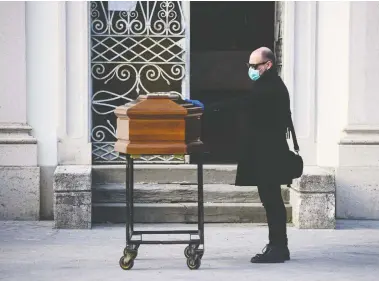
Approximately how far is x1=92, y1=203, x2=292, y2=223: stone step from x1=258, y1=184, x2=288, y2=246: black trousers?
230cm

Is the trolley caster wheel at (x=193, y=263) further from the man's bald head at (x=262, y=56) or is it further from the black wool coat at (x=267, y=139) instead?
the man's bald head at (x=262, y=56)

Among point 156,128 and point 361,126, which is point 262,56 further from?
point 361,126

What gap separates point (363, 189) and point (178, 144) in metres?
3.68

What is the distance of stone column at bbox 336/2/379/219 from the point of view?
1160 centimetres

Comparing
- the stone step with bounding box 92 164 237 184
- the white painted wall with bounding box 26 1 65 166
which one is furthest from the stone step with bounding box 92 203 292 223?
the white painted wall with bounding box 26 1 65 166

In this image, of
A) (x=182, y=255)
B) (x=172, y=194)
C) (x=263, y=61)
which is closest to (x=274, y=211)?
(x=182, y=255)

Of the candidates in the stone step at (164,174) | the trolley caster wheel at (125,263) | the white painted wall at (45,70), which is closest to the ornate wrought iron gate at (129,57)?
the stone step at (164,174)

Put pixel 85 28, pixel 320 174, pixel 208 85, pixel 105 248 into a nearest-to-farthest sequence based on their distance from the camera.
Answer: pixel 105 248
pixel 320 174
pixel 85 28
pixel 208 85

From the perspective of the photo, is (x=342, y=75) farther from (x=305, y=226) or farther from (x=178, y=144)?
(x=178, y=144)

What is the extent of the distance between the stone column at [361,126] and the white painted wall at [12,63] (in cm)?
362

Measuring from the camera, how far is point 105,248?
9.88m

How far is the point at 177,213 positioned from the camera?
1133cm

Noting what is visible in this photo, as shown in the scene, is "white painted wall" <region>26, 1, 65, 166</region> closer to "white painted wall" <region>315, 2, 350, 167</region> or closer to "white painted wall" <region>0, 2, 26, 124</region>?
"white painted wall" <region>0, 2, 26, 124</region>

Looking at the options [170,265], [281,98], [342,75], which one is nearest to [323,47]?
[342,75]
